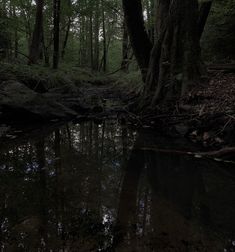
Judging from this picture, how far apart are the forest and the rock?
28 millimetres

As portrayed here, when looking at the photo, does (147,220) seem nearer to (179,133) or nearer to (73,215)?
(73,215)

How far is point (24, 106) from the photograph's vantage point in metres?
8.07

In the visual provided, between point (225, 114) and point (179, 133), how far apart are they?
3.69ft

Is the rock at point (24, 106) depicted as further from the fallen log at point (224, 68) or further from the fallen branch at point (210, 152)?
the fallen log at point (224, 68)

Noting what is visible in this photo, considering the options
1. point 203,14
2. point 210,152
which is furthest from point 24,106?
point 203,14

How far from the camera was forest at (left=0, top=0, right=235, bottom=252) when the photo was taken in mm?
2773

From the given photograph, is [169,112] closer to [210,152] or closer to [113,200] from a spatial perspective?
[210,152]

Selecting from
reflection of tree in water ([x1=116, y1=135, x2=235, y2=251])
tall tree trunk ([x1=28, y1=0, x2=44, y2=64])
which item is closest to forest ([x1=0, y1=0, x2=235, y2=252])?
reflection of tree in water ([x1=116, y1=135, x2=235, y2=251])

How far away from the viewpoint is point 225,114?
18.1 ft

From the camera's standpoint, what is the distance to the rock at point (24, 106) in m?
8.02

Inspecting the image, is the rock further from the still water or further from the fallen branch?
the fallen branch

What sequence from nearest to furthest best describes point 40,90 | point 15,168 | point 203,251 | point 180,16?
point 203,251, point 15,168, point 180,16, point 40,90

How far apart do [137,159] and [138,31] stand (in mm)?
5548

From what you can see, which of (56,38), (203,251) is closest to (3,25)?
(56,38)
